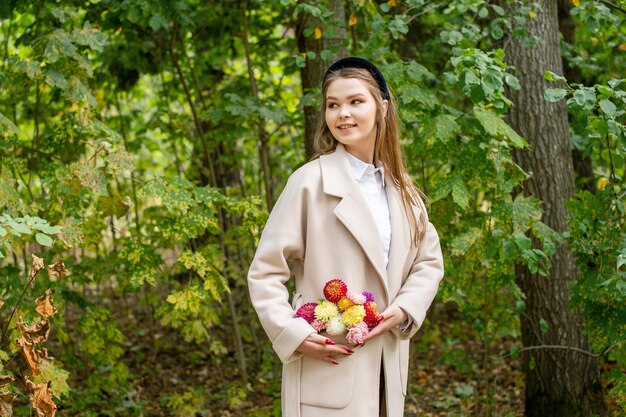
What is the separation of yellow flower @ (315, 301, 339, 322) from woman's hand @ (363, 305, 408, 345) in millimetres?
130

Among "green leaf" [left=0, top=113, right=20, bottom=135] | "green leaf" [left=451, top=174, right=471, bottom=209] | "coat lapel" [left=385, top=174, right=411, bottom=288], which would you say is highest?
"green leaf" [left=0, top=113, right=20, bottom=135]

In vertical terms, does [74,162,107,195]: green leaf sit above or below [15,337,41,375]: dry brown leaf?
above

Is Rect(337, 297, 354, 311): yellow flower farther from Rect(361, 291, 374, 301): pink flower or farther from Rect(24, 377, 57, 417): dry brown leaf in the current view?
Rect(24, 377, 57, 417): dry brown leaf

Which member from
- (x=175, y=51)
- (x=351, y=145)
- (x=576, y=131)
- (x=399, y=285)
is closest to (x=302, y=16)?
(x=175, y=51)

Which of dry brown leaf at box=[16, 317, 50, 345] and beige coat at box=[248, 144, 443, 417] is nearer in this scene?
beige coat at box=[248, 144, 443, 417]

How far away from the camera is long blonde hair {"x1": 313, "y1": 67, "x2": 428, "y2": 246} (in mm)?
2568

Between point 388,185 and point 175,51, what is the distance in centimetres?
325

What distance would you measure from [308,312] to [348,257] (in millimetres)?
218

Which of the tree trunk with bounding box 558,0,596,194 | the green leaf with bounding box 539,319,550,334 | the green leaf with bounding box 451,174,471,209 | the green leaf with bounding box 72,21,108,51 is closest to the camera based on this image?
the green leaf with bounding box 451,174,471,209

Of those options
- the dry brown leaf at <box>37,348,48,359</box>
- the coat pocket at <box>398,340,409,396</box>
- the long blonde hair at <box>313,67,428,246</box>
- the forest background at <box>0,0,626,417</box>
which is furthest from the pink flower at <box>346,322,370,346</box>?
the dry brown leaf at <box>37,348,48,359</box>

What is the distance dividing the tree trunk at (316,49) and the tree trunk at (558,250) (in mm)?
957

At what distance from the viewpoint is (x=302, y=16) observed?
469 cm

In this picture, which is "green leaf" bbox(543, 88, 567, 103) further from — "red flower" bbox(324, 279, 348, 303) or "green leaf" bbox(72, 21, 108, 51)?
"green leaf" bbox(72, 21, 108, 51)

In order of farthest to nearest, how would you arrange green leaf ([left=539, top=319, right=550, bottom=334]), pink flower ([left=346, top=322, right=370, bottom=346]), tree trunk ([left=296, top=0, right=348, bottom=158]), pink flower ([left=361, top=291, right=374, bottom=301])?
1. tree trunk ([left=296, top=0, right=348, bottom=158])
2. green leaf ([left=539, top=319, right=550, bottom=334])
3. pink flower ([left=361, top=291, right=374, bottom=301])
4. pink flower ([left=346, top=322, right=370, bottom=346])
